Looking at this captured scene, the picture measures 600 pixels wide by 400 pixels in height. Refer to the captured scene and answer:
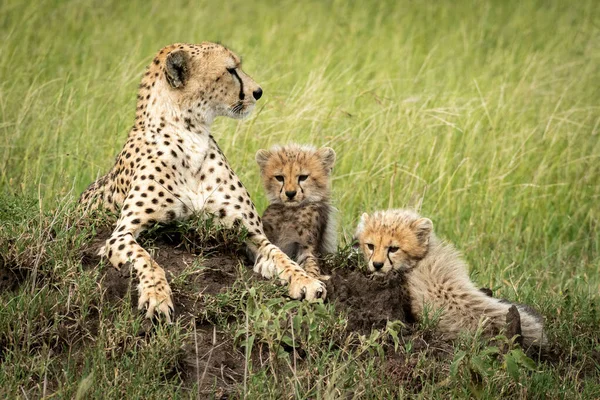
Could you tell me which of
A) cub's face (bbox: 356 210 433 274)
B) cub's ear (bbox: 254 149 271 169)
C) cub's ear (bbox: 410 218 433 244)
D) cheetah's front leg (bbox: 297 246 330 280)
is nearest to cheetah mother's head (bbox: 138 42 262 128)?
cub's ear (bbox: 254 149 271 169)

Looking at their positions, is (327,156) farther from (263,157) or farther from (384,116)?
(384,116)

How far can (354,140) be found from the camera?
722 centimetres

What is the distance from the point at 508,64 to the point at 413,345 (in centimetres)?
529

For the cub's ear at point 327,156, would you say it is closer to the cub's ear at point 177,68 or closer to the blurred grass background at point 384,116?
the blurred grass background at point 384,116

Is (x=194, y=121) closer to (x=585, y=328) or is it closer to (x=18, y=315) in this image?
(x=18, y=315)

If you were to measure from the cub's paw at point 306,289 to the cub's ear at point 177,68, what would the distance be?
118cm

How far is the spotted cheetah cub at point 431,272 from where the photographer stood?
4.54m

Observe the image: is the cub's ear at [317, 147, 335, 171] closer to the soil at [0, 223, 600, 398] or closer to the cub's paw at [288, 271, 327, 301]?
the soil at [0, 223, 600, 398]

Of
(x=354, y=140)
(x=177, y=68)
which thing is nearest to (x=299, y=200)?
(x=177, y=68)

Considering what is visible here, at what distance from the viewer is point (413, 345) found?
14.1 ft

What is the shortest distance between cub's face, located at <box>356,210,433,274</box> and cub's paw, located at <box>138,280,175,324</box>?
1.12m

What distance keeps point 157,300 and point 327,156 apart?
5.93 ft

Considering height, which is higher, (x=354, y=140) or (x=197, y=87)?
(x=197, y=87)

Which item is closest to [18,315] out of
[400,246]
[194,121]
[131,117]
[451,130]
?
[194,121]
